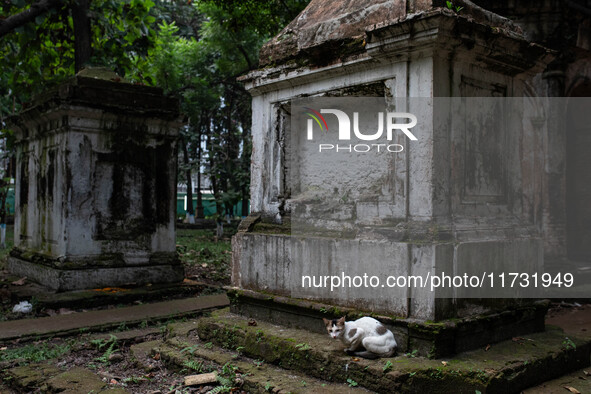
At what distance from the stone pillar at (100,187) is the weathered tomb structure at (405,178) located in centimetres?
308

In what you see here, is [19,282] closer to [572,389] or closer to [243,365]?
[243,365]

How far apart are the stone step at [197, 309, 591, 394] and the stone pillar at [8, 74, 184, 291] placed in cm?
336

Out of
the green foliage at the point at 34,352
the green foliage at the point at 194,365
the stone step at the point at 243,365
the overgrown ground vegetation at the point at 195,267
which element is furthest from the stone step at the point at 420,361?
the overgrown ground vegetation at the point at 195,267

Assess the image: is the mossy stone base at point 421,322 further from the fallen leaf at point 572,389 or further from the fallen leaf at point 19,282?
the fallen leaf at point 19,282

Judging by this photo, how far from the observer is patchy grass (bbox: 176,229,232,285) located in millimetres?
8586

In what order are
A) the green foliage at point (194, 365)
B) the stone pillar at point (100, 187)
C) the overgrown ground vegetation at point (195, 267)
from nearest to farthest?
the green foliage at point (194, 365)
the overgrown ground vegetation at point (195, 267)
the stone pillar at point (100, 187)

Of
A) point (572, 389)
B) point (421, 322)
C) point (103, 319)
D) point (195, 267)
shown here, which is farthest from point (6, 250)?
point (572, 389)

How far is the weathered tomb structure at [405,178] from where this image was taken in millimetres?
3340

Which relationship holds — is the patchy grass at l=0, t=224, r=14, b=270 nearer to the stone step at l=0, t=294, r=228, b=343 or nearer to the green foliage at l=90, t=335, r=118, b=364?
the stone step at l=0, t=294, r=228, b=343

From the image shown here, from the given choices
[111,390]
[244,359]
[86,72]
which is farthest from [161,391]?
[86,72]

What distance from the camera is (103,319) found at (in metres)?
5.53

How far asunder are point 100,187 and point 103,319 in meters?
2.15

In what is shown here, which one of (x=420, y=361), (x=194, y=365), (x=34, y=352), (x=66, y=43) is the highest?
(x=66, y=43)

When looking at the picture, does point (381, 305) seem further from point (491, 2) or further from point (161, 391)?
point (491, 2)
